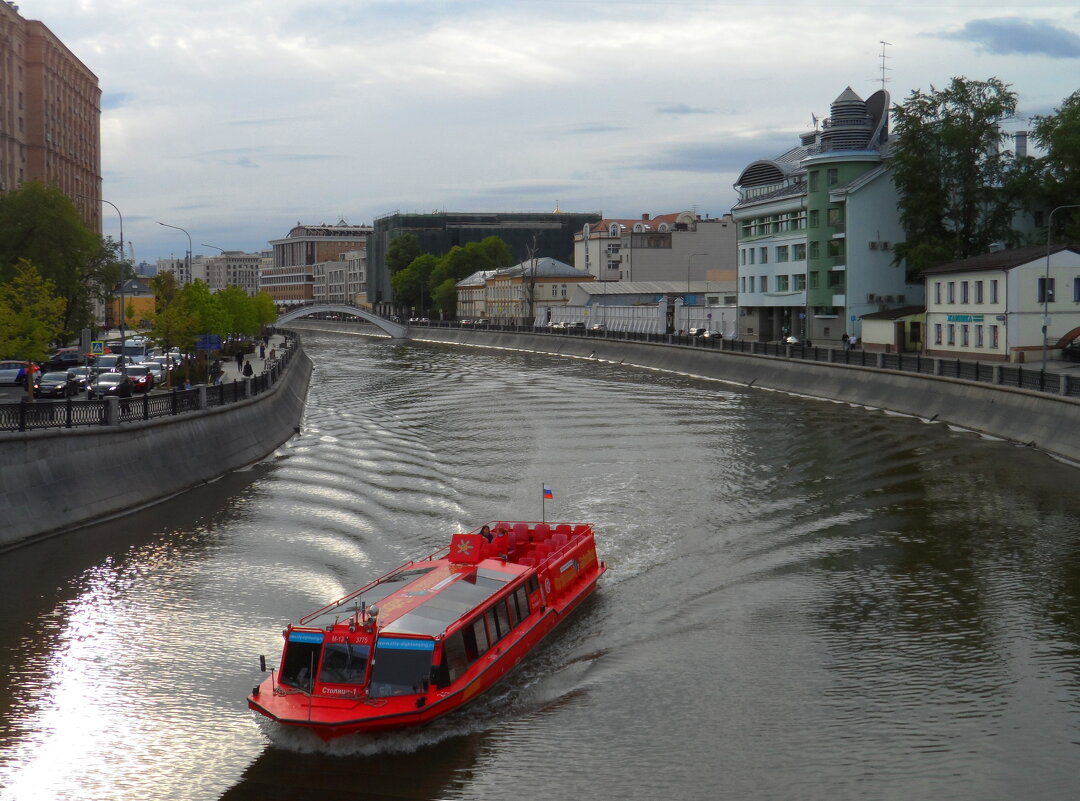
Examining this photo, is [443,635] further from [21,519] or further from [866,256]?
[866,256]

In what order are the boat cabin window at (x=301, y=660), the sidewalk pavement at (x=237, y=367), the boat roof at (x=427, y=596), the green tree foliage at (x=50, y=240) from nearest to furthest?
1. the boat cabin window at (x=301, y=660)
2. the boat roof at (x=427, y=596)
3. the sidewalk pavement at (x=237, y=367)
4. the green tree foliage at (x=50, y=240)

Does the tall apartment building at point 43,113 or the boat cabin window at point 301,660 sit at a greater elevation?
the tall apartment building at point 43,113

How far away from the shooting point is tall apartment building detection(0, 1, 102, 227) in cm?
9612

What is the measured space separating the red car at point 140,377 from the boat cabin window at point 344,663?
116 ft

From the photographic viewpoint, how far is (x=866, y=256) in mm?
87875

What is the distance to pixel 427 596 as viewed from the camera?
2120cm

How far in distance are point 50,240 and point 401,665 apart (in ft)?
211

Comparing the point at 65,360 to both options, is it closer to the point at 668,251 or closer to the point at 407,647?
the point at 407,647

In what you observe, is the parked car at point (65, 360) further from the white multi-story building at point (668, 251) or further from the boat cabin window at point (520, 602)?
the white multi-story building at point (668, 251)

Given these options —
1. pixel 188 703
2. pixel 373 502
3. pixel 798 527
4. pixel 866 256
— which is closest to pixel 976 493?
pixel 798 527

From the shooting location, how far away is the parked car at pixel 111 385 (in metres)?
45.0

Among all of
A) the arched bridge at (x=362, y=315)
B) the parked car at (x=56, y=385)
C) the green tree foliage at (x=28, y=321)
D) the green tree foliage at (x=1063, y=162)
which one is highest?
the green tree foliage at (x=1063, y=162)

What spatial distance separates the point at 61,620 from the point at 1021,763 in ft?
60.7

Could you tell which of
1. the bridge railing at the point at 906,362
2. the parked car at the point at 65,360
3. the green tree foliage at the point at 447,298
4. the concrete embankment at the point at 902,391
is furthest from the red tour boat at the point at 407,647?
the green tree foliage at the point at 447,298
